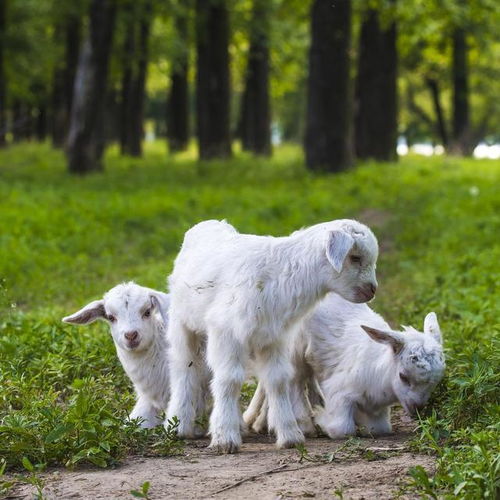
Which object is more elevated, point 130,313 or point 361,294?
point 361,294

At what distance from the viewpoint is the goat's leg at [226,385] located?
6129mm

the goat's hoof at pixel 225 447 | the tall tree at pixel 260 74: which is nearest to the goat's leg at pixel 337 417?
the goat's hoof at pixel 225 447

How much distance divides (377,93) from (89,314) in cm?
1884

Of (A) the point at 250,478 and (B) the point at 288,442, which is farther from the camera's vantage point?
(B) the point at 288,442

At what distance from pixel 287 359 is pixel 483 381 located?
1.19m

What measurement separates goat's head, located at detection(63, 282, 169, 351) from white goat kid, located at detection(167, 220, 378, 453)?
688 mm

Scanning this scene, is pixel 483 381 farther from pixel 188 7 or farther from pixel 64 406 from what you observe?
pixel 188 7

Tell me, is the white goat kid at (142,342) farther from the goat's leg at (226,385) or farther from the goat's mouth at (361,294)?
the goat's mouth at (361,294)

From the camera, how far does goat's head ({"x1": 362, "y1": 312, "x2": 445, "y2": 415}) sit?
6.57 m

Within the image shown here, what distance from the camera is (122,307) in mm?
7188

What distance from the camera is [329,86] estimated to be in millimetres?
20828

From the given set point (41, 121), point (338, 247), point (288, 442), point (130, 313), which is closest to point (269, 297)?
point (338, 247)

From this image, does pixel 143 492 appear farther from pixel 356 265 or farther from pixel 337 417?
pixel 337 417

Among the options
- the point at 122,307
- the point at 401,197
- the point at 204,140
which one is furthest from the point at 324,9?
the point at 122,307
